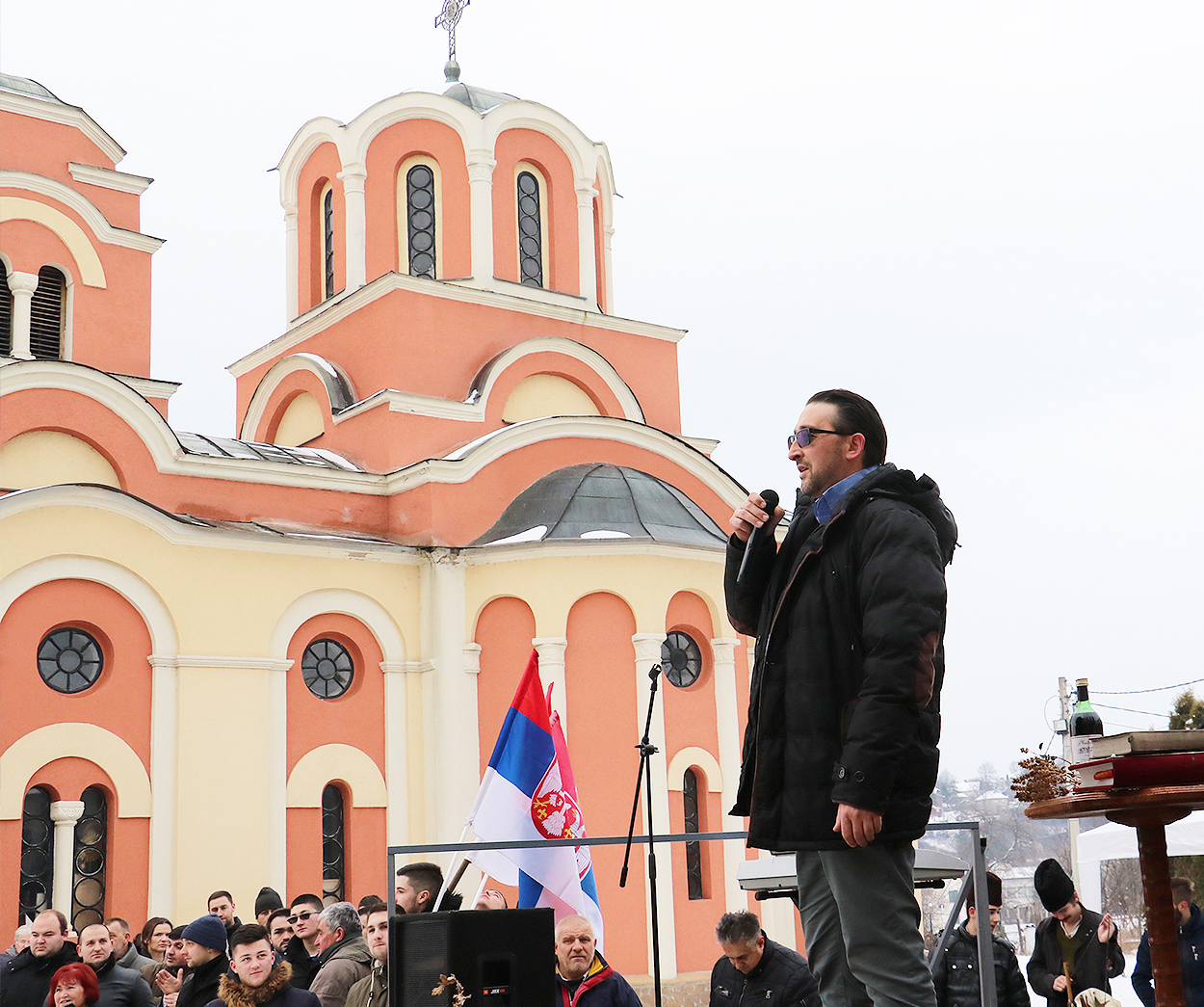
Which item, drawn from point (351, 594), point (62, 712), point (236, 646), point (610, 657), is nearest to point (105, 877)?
point (62, 712)

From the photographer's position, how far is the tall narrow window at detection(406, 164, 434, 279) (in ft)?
57.6

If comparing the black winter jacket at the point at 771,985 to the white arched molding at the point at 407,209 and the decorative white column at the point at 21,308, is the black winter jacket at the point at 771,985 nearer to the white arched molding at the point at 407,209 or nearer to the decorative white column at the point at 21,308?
the decorative white column at the point at 21,308

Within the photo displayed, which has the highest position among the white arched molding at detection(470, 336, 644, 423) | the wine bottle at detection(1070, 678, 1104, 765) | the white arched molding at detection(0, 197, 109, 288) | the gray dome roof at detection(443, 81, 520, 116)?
the gray dome roof at detection(443, 81, 520, 116)

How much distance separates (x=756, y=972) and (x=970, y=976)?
120 cm

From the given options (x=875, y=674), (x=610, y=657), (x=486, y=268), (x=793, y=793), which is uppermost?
(x=486, y=268)

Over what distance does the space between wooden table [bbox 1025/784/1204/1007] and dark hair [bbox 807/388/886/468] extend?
0.94 metres

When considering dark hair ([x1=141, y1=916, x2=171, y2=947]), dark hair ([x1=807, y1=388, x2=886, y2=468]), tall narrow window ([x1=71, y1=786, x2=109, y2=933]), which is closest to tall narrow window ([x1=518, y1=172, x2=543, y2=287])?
tall narrow window ([x1=71, y1=786, x2=109, y2=933])

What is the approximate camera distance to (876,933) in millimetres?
2857

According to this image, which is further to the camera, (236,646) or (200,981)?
(236,646)

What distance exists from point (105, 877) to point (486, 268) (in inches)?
340

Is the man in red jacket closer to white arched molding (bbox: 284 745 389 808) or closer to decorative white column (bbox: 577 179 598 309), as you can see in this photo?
white arched molding (bbox: 284 745 389 808)

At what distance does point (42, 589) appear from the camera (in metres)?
12.7

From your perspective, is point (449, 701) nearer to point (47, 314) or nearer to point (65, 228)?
point (47, 314)

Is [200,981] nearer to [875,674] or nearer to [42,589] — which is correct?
[875,674]
